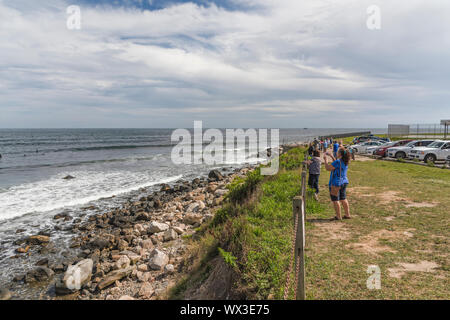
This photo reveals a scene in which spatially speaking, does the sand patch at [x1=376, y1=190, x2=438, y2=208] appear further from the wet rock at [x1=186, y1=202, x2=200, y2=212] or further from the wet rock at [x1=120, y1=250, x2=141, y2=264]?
the wet rock at [x1=120, y1=250, x2=141, y2=264]

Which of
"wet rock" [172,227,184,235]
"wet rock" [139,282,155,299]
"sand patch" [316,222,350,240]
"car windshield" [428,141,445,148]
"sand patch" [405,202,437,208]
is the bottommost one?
"wet rock" [139,282,155,299]

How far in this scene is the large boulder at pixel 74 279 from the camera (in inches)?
256

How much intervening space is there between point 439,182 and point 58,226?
1687 centimetres

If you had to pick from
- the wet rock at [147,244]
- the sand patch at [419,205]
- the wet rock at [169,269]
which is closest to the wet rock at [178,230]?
the wet rock at [147,244]

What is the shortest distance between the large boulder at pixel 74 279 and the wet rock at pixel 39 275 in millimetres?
699

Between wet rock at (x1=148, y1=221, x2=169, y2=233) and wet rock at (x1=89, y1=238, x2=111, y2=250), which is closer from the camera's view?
wet rock at (x1=89, y1=238, x2=111, y2=250)

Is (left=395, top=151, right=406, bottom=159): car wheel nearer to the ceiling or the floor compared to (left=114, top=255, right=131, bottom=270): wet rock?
nearer to the ceiling

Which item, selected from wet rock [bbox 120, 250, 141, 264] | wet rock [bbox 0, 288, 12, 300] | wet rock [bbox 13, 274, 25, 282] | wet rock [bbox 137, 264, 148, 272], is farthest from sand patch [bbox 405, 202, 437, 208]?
wet rock [bbox 13, 274, 25, 282]

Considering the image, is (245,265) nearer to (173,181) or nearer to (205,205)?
(205,205)

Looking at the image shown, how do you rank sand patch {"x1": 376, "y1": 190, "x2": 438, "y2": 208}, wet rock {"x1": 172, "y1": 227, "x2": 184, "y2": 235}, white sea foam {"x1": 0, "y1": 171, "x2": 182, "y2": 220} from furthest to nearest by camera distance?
white sea foam {"x1": 0, "y1": 171, "x2": 182, "y2": 220} → wet rock {"x1": 172, "y1": 227, "x2": 184, "y2": 235} → sand patch {"x1": 376, "y1": 190, "x2": 438, "y2": 208}

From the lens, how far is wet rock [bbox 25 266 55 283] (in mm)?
7043

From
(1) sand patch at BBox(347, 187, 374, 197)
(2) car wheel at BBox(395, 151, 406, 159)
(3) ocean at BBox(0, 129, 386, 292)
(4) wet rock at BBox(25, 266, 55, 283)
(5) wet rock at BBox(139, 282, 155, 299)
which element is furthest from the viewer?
(2) car wheel at BBox(395, 151, 406, 159)

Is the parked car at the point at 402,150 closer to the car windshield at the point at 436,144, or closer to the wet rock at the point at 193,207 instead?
the car windshield at the point at 436,144

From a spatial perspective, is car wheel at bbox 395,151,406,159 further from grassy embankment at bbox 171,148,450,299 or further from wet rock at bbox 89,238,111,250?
wet rock at bbox 89,238,111,250
